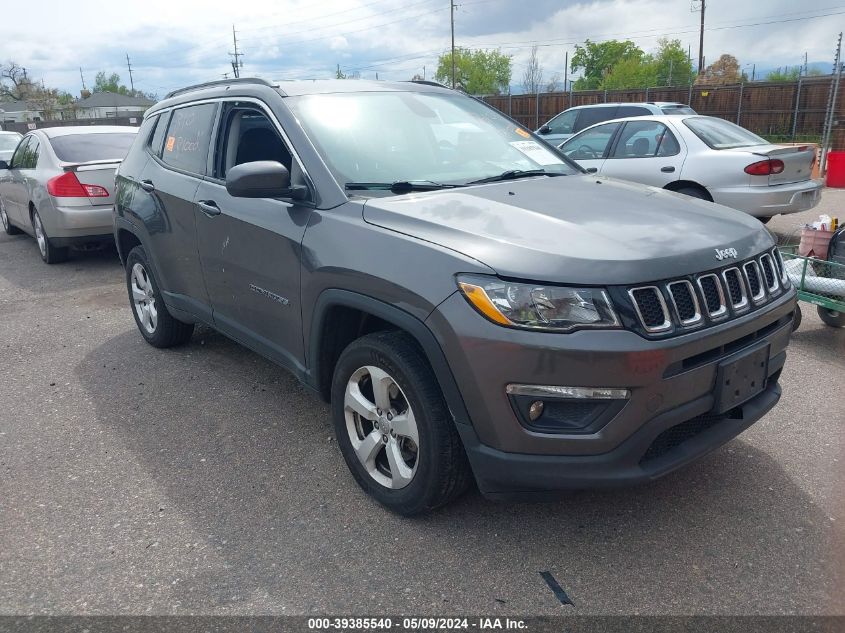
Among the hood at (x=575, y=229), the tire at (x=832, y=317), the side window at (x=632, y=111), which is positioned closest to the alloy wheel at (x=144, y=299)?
A: the hood at (x=575, y=229)

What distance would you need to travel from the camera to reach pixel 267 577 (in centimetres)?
273

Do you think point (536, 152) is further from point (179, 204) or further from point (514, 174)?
point (179, 204)

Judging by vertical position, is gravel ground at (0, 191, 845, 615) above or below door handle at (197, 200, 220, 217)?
below

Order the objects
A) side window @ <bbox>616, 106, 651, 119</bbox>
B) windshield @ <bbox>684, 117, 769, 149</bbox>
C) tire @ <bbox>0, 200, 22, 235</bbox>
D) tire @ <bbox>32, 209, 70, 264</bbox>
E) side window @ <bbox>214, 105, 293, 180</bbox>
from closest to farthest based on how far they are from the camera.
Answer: side window @ <bbox>214, 105, 293, 180</bbox> → windshield @ <bbox>684, 117, 769, 149</bbox> → tire @ <bbox>32, 209, 70, 264</bbox> → tire @ <bbox>0, 200, 22, 235</bbox> → side window @ <bbox>616, 106, 651, 119</bbox>

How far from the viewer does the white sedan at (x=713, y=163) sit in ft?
25.7

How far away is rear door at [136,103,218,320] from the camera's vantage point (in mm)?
4297

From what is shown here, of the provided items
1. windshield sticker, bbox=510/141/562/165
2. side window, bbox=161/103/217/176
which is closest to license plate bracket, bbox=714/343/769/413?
windshield sticker, bbox=510/141/562/165

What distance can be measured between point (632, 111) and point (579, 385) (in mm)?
10609

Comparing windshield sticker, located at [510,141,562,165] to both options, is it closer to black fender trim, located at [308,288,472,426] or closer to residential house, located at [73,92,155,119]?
black fender trim, located at [308,288,472,426]

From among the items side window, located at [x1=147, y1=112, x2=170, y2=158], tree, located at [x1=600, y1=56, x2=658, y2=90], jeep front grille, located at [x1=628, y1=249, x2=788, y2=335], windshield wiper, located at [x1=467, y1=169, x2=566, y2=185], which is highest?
tree, located at [x1=600, y1=56, x2=658, y2=90]

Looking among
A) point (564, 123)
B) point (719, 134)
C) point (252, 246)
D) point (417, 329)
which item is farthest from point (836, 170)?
point (417, 329)

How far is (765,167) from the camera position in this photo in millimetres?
7820

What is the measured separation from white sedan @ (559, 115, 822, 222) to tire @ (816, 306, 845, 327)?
279 centimetres

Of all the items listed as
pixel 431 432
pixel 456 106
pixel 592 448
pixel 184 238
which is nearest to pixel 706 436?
pixel 592 448
